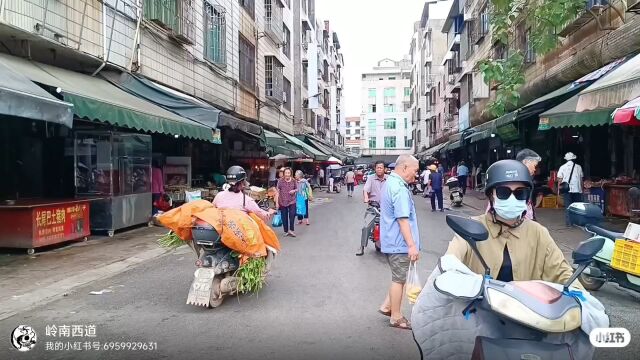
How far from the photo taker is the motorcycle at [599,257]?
5375 mm

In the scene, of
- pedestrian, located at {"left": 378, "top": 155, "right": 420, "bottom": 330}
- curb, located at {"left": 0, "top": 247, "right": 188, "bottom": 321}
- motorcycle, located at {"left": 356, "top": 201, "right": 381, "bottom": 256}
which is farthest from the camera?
motorcycle, located at {"left": 356, "top": 201, "right": 381, "bottom": 256}

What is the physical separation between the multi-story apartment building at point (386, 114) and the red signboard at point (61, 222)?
72065 millimetres

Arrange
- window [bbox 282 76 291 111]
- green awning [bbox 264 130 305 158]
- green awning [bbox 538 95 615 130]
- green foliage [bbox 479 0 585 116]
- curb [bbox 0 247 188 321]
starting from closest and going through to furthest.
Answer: curb [bbox 0 247 188 321] < green foliage [bbox 479 0 585 116] < green awning [bbox 538 95 615 130] < green awning [bbox 264 130 305 158] < window [bbox 282 76 291 111]

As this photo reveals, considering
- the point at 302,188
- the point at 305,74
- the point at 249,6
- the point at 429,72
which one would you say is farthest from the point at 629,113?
the point at 429,72

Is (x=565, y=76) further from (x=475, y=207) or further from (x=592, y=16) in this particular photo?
(x=475, y=207)

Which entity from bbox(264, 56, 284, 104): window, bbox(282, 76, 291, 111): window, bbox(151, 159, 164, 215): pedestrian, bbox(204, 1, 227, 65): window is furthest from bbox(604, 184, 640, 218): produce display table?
bbox(282, 76, 291, 111): window

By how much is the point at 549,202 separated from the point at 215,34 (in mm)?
12722

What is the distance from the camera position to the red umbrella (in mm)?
7371

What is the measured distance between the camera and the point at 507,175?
269 centimetres

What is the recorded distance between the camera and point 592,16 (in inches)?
506

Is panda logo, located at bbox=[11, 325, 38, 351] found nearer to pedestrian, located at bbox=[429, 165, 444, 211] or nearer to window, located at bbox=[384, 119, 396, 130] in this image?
pedestrian, located at bbox=[429, 165, 444, 211]

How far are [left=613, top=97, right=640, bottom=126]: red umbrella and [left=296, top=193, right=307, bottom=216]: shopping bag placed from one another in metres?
7.73

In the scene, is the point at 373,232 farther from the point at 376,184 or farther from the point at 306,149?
the point at 306,149

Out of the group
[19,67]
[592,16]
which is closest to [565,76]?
[592,16]
